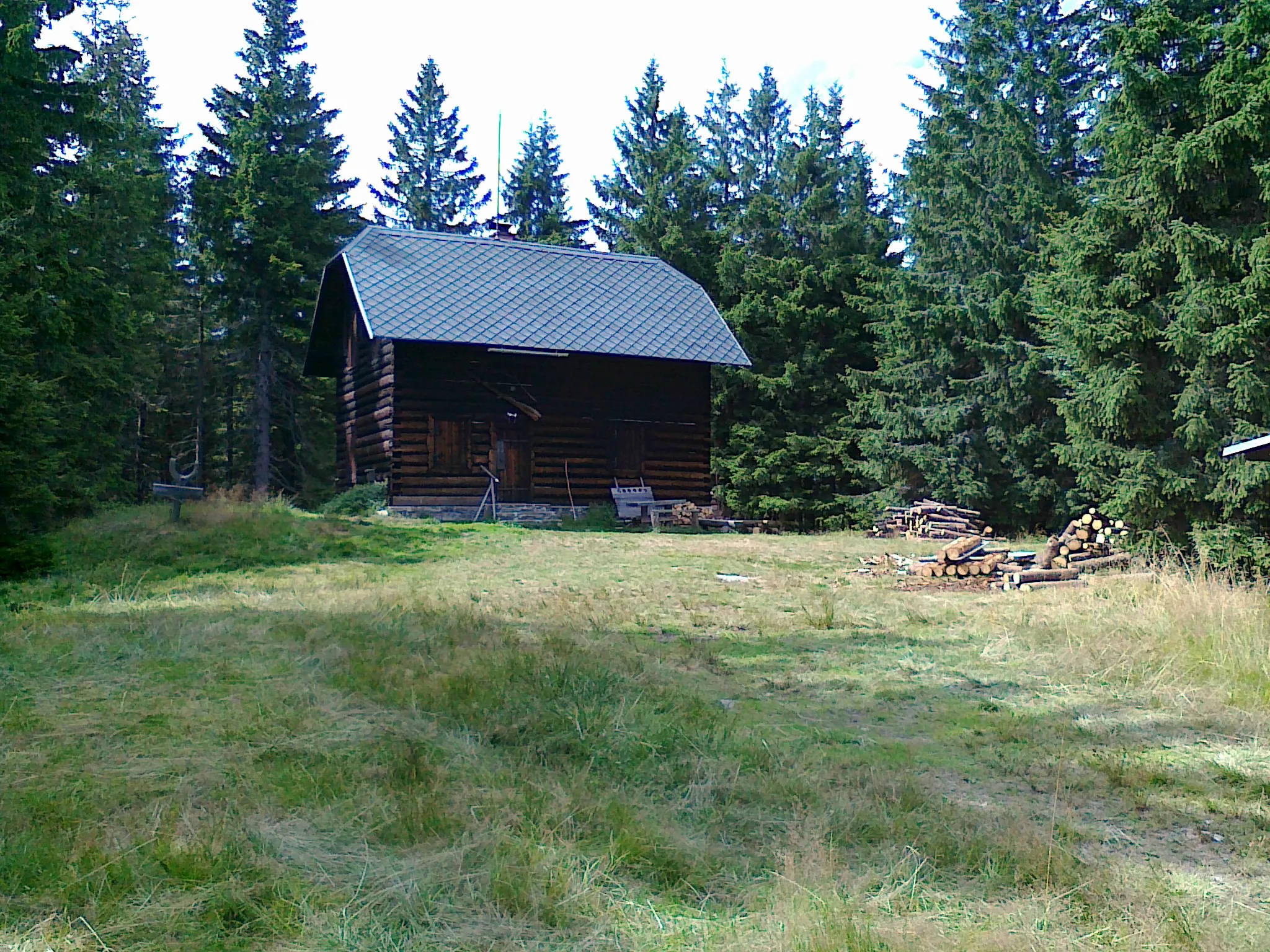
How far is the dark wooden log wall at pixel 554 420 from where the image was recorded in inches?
884

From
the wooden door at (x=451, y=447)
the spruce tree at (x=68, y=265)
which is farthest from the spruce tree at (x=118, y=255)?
the wooden door at (x=451, y=447)

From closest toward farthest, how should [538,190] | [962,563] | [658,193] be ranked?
[962,563] → [658,193] → [538,190]

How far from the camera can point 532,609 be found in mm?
9656

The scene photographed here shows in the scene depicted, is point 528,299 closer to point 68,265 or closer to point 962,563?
point 68,265

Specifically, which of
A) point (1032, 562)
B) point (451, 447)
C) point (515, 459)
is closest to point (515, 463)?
point (515, 459)

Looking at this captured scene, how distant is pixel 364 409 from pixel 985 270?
16.6m

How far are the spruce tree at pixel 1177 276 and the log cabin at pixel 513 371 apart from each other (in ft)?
37.0

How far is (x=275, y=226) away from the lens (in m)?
31.9

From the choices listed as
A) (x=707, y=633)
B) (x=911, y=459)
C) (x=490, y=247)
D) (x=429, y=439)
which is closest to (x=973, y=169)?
(x=911, y=459)

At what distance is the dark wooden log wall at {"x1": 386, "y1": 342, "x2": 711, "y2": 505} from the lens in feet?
73.7

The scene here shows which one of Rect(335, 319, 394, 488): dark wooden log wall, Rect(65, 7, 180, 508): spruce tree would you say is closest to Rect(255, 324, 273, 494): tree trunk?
Rect(65, 7, 180, 508): spruce tree

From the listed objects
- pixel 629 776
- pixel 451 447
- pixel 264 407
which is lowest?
pixel 629 776

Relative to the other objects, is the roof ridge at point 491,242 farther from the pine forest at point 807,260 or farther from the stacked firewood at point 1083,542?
the stacked firewood at point 1083,542

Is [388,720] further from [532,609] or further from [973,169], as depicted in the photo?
[973,169]
